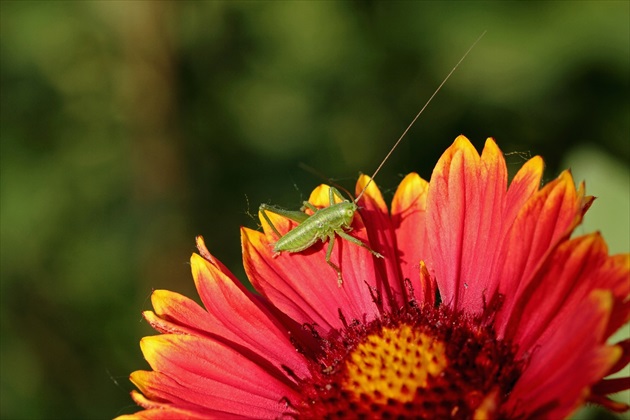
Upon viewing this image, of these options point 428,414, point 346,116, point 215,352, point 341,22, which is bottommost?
point 215,352

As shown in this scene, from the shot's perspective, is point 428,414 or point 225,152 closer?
point 428,414

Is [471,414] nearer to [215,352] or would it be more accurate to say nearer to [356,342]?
[356,342]

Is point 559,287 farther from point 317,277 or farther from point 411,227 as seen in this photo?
point 317,277

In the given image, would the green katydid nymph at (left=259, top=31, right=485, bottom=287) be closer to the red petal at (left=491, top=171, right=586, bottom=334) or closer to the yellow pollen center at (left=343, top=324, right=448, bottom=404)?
the yellow pollen center at (left=343, top=324, right=448, bottom=404)

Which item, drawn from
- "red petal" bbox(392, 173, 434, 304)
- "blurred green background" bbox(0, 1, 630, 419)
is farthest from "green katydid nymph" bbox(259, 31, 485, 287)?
"blurred green background" bbox(0, 1, 630, 419)

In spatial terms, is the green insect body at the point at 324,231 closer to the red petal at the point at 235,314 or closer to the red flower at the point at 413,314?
the red flower at the point at 413,314

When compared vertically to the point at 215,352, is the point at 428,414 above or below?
above

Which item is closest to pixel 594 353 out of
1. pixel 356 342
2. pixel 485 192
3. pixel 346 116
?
pixel 485 192
